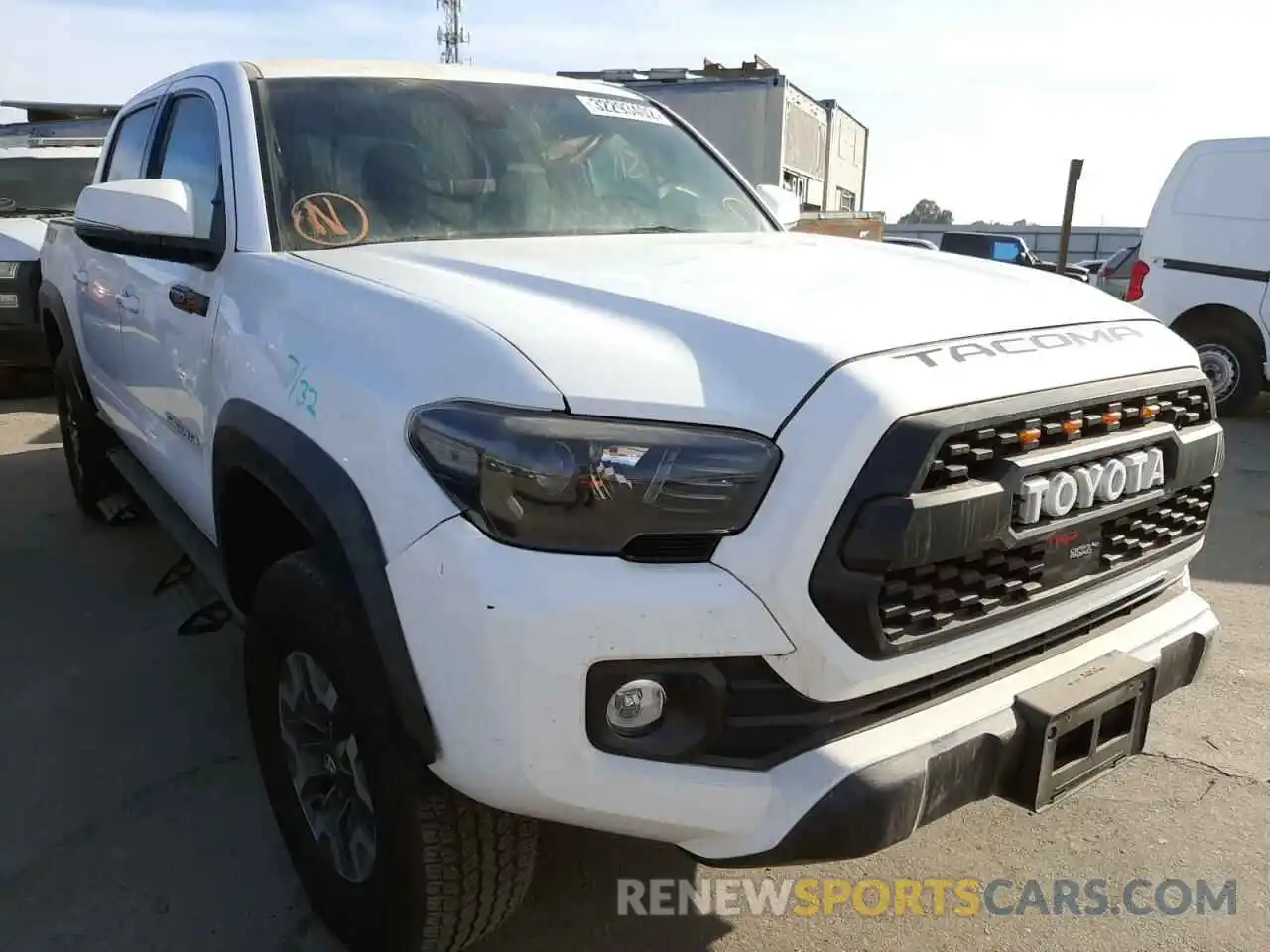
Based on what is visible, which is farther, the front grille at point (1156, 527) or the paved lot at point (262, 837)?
the paved lot at point (262, 837)

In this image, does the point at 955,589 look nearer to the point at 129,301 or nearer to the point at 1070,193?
the point at 129,301

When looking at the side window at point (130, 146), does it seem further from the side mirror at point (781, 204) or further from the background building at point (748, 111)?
the background building at point (748, 111)

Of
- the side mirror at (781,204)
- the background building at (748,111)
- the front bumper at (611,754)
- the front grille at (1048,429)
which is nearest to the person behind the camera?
the front bumper at (611,754)

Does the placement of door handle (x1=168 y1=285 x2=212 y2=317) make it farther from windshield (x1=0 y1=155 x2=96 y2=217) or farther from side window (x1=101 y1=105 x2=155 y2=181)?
windshield (x1=0 y1=155 x2=96 y2=217)

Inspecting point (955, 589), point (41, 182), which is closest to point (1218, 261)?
point (955, 589)

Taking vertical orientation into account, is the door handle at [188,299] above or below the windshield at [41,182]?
below

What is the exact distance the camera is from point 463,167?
9.54 feet

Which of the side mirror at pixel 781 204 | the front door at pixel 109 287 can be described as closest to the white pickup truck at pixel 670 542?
the side mirror at pixel 781 204

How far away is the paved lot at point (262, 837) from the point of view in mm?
2350

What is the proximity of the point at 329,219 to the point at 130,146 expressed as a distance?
2.06 metres

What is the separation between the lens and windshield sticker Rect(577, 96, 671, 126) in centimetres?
339

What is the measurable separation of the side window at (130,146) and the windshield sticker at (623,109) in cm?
A: 163

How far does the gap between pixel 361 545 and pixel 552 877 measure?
3.77 feet

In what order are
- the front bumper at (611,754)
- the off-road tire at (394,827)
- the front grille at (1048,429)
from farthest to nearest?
the off-road tire at (394,827) < the front grille at (1048,429) < the front bumper at (611,754)
